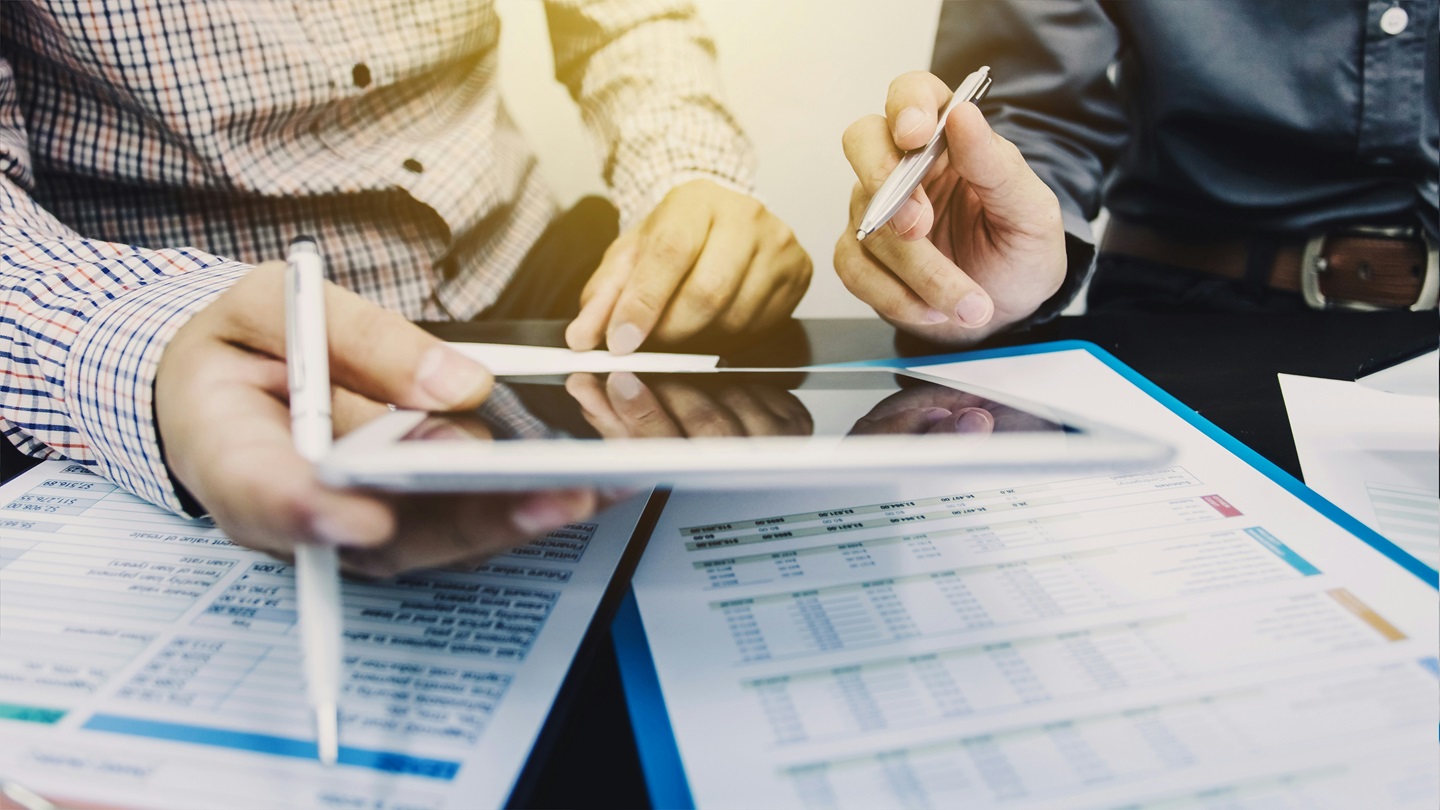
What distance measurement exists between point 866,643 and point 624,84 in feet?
1.89

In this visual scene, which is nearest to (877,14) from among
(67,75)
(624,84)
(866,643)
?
(624,84)

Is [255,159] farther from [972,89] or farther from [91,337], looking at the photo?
[972,89]

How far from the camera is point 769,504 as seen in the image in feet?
0.99

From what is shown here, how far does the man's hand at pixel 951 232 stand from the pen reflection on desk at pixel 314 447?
0.27 meters

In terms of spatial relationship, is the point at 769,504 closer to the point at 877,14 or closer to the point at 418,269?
the point at 418,269

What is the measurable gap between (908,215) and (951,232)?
122 millimetres

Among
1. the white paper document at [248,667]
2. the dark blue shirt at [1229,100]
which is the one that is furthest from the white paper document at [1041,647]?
the dark blue shirt at [1229,100]

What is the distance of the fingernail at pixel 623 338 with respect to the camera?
0.42 metres

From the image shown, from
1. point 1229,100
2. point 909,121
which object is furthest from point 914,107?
point 1229,100

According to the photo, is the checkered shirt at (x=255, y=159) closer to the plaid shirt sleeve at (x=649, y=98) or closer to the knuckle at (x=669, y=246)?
the plaid shirt sleeve at (x=649, y=98)

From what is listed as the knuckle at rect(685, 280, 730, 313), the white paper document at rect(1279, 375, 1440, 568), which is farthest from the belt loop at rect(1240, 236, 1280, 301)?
the knuckle at rect(685, 280, 730, 313)

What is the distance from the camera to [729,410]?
0.24 meters

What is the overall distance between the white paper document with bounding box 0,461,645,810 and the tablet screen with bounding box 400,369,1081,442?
60 mm

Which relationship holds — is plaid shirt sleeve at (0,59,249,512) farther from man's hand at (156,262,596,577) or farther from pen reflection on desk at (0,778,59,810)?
pen reflection on desk at (0,778,59,810)
